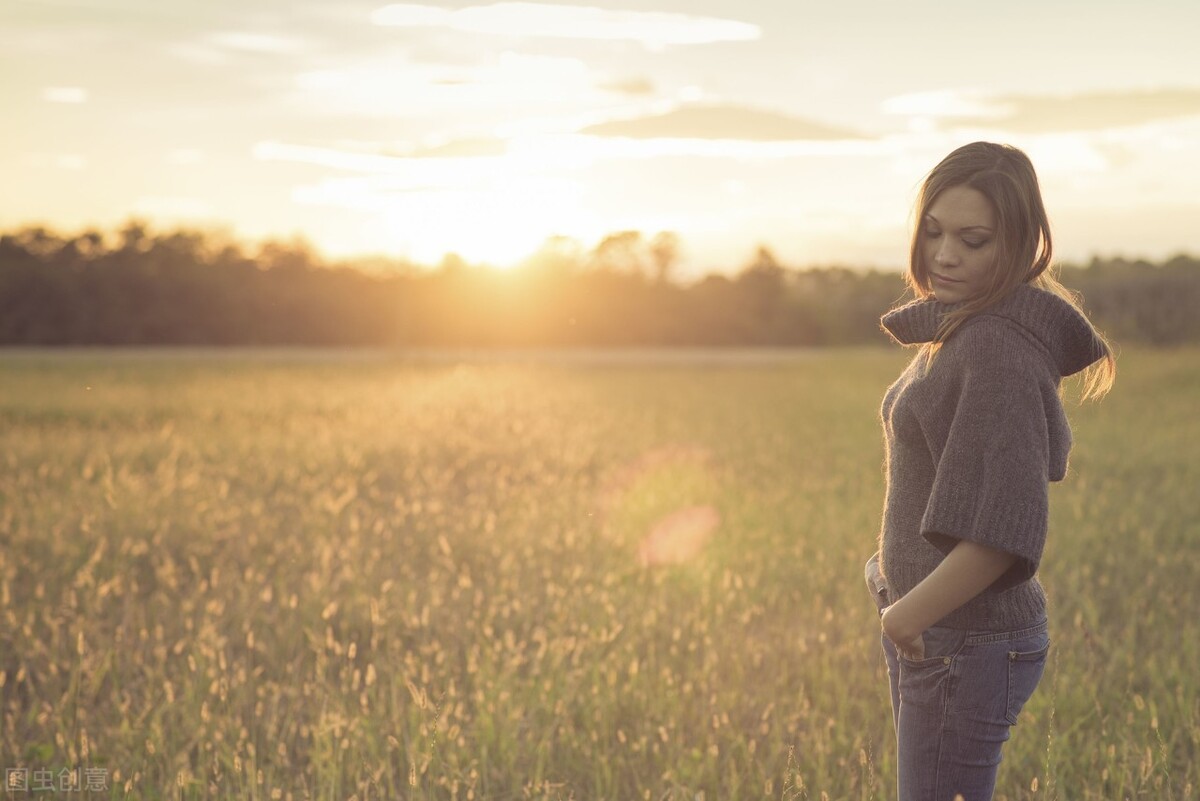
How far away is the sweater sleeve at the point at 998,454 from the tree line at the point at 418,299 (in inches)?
1436

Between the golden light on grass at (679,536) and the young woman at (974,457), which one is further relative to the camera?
the golden light on grass at (679,536)

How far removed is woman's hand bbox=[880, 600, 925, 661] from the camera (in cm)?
184

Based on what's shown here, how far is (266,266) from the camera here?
44031 millimetres

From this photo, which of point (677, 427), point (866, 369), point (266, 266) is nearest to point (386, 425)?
point (677, 427)

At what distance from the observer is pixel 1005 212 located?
1920 mm

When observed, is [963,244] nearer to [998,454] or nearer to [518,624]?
[998,454]

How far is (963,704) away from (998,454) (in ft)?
1.70

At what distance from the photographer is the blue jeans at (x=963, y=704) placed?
1938 mm

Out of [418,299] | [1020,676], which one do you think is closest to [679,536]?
[1020,676]

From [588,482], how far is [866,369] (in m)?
24.3

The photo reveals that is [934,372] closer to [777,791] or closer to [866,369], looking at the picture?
[777,791]

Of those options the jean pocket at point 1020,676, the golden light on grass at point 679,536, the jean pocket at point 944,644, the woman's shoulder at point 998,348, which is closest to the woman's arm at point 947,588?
the jean pocket at point 944,644

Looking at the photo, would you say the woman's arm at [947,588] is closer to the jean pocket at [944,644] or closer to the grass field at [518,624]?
the jean pocket at [944,644]

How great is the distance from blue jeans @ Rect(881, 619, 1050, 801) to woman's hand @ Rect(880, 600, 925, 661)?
5 cm
